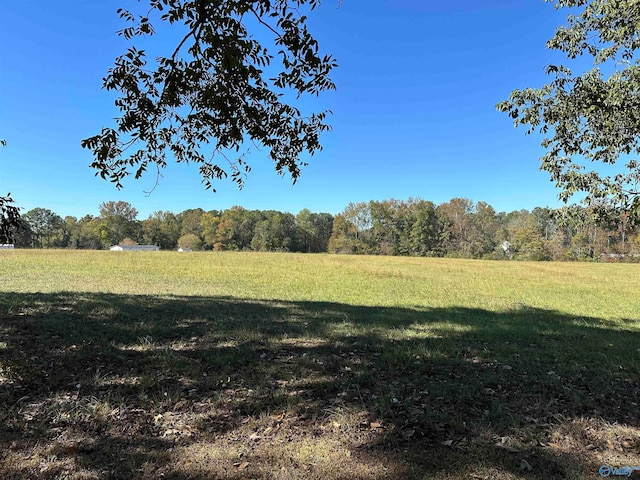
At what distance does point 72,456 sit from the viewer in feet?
9.25

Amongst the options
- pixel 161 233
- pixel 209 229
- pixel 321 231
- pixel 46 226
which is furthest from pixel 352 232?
pixel 46 226

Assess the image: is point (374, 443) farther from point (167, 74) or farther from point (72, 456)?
point (167, 74)

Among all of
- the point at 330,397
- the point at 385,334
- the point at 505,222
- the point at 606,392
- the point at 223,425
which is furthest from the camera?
the point at 505,222

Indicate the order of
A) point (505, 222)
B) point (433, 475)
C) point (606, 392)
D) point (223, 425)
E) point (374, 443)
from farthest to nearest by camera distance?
point (505, 222)
point (606, 392)
point (223, 425)
point (374, 443)
point (433, 475)

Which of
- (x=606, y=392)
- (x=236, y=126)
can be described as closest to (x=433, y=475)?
(x=606, y=392)

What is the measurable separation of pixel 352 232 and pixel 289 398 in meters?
97.3

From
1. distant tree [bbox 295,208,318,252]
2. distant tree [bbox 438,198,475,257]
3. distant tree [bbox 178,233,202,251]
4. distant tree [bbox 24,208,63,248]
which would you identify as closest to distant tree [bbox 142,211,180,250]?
distant tree [bbox 178,233,202,251]

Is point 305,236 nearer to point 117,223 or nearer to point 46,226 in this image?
point 117,223

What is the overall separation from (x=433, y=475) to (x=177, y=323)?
623cm

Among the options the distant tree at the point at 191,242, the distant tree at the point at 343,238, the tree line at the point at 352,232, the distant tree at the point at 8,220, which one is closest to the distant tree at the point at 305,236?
the tree line at the point at 352,232

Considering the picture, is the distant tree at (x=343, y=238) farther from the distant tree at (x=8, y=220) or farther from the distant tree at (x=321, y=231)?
the distant tree at (x=8, y=220)

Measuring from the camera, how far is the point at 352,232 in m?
101

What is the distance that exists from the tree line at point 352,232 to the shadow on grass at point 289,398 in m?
79.1

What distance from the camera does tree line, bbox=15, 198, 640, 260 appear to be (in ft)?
268
